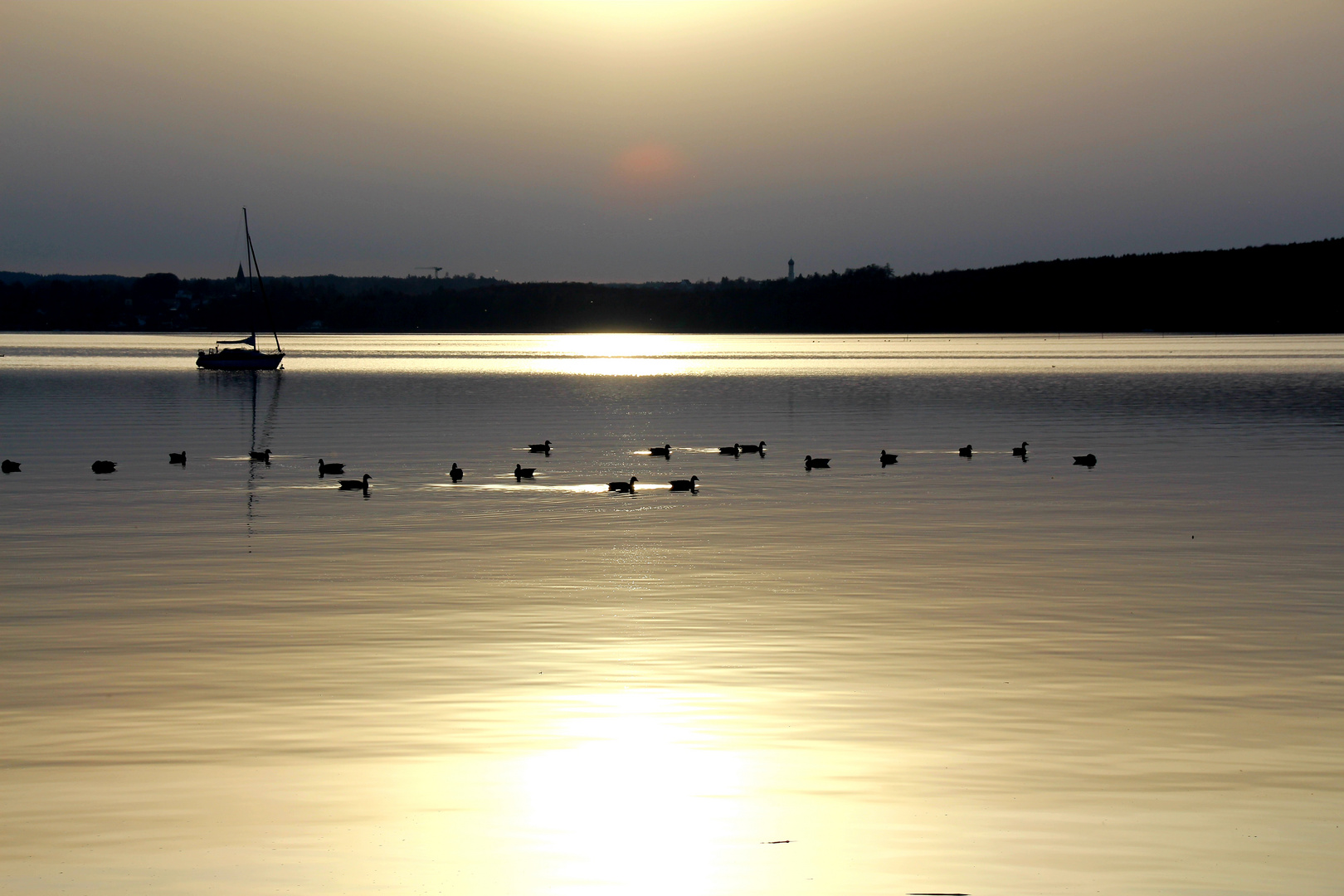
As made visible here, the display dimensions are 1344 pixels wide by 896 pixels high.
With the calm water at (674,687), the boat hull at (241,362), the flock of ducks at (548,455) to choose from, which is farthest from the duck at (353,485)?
the boat hull at (241,362)

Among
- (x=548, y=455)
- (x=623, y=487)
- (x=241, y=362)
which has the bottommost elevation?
(x=548, y=455)

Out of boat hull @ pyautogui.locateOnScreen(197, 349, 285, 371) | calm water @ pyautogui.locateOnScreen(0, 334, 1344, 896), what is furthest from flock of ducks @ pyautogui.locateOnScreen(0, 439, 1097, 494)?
boat hull @ pyautogui.locateOnScreen(197, 349, 285, 371)

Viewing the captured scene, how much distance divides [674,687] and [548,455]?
4368cm

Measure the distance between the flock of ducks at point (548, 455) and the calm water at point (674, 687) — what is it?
1.21 m

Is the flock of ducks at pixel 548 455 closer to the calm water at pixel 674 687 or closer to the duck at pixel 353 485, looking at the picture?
the duck at pixel 353 485

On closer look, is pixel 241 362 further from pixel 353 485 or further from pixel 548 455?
pixel 353 485

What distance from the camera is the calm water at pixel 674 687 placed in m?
13.7

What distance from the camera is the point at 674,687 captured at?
Answer: 2022 cm

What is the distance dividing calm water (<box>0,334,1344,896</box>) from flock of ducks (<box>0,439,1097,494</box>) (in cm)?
121

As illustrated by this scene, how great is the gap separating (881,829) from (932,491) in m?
34.2

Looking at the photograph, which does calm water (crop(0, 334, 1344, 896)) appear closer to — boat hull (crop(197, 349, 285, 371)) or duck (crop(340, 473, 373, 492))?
duck (crop(340, 473, 373, 492))

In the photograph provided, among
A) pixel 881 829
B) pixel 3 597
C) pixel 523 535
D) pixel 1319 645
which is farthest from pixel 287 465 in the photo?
pixel 881 829

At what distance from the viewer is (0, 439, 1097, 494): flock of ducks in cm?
4872

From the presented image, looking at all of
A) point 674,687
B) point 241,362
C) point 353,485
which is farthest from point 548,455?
point 241,362
